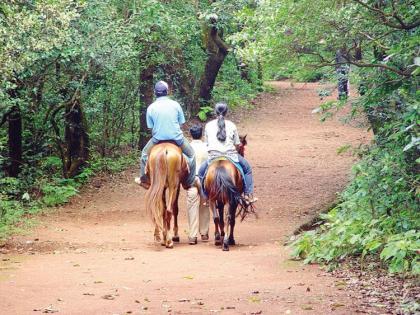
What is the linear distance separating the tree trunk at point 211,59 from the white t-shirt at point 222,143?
13.4m

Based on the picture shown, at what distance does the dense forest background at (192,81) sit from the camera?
9.28m

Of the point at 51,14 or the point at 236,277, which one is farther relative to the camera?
the point at 51,14

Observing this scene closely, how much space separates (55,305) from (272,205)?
10.6 m

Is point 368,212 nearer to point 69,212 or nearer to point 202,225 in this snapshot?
point 202,225

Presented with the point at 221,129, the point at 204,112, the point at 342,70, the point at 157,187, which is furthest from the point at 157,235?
the point at 204,112

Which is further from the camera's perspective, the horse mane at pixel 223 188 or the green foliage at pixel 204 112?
the green foliage at pixel 204 112

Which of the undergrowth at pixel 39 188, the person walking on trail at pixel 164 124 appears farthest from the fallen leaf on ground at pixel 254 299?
the undergrowth at pixel 39 188

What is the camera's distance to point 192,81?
26.7 meters

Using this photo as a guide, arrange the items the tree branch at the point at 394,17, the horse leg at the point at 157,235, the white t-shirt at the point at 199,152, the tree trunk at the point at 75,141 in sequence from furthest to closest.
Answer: the tree trunk at the point at 75,141 < the white t-shirt at the point at 199,152 < the horse leg at the point at 157,235 < the tree branch at the point at 394,17

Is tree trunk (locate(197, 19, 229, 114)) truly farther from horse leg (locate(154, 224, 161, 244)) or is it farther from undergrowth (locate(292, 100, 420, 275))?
undergrowth (locate(292, 100, 420, 275))

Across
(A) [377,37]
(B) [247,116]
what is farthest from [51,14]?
(B) [247,116]

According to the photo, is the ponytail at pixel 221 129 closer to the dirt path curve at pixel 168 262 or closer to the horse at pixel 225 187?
the horse at pixel 225 187

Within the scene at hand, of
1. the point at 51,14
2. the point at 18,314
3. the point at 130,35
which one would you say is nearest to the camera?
the point at 18,314

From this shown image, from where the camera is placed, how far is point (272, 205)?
17.7 meters
